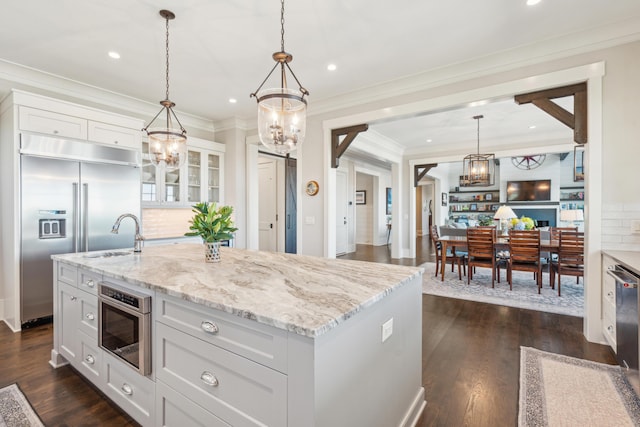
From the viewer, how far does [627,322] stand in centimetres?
204

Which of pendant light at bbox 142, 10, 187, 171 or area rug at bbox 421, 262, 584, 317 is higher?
pendant light at bbox 142, 10, 187, 171

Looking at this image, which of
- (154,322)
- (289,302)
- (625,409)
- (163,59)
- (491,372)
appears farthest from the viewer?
(163,59)

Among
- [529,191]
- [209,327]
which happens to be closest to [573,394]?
[209,327]

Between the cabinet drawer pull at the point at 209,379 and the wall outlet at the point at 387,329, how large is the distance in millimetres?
778

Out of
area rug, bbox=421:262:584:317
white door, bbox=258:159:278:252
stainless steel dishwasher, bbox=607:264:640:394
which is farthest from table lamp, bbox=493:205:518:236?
white door, bbox=258:159:278:252

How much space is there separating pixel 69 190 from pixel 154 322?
2828mm

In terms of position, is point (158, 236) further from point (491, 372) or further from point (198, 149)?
point (491, 372)

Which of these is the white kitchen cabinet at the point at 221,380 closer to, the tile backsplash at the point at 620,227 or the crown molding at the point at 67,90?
the tile backsplash at the point at 620,227

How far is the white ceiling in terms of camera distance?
2494 millimetres

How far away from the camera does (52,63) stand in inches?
132

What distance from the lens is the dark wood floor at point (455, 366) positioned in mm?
1878

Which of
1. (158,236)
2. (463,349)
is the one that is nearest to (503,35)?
(463,349)

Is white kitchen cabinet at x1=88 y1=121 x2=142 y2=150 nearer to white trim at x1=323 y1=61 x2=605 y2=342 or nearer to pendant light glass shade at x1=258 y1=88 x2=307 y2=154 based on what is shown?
pendant light glass shade at x1=258 y1=88 x2=307 y2=154

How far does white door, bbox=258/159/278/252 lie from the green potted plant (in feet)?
15.3
